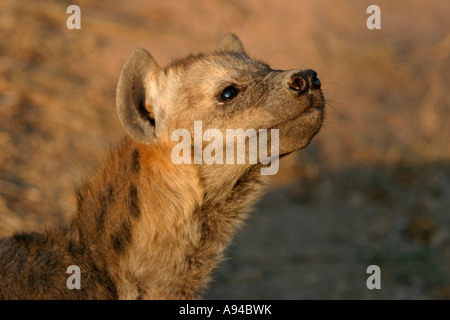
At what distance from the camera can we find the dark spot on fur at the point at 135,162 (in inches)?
112

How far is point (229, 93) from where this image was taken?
9.40ft

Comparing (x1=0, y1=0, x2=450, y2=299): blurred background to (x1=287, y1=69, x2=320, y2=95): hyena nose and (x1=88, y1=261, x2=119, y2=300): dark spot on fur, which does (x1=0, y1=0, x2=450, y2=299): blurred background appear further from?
(x1=287, y1=69, x2=320, y2=95): hyena nose

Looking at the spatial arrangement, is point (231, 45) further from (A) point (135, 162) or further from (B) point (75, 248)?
(B) point (75, 248)

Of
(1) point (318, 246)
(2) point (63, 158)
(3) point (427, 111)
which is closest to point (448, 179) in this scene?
(3) point (427, 111)

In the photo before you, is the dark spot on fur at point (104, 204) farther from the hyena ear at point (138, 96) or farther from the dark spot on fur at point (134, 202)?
the hyena ear at point (138, 96)

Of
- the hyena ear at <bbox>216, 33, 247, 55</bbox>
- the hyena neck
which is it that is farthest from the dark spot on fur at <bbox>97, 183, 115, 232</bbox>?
the hyena ear at <bbox>216, 33, 247, 55</bbox>

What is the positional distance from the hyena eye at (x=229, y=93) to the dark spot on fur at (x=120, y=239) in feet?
2.51

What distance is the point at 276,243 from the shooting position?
5016mm

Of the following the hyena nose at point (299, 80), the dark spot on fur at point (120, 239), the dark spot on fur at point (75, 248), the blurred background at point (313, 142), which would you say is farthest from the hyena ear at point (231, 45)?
the blurred background at point (313, 142)

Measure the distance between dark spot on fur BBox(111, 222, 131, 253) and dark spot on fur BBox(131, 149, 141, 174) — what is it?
280mm

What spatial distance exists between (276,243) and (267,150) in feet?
7.70

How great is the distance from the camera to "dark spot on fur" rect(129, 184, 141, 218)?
2.77 meters

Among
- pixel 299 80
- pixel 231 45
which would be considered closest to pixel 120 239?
pixel 299 80
